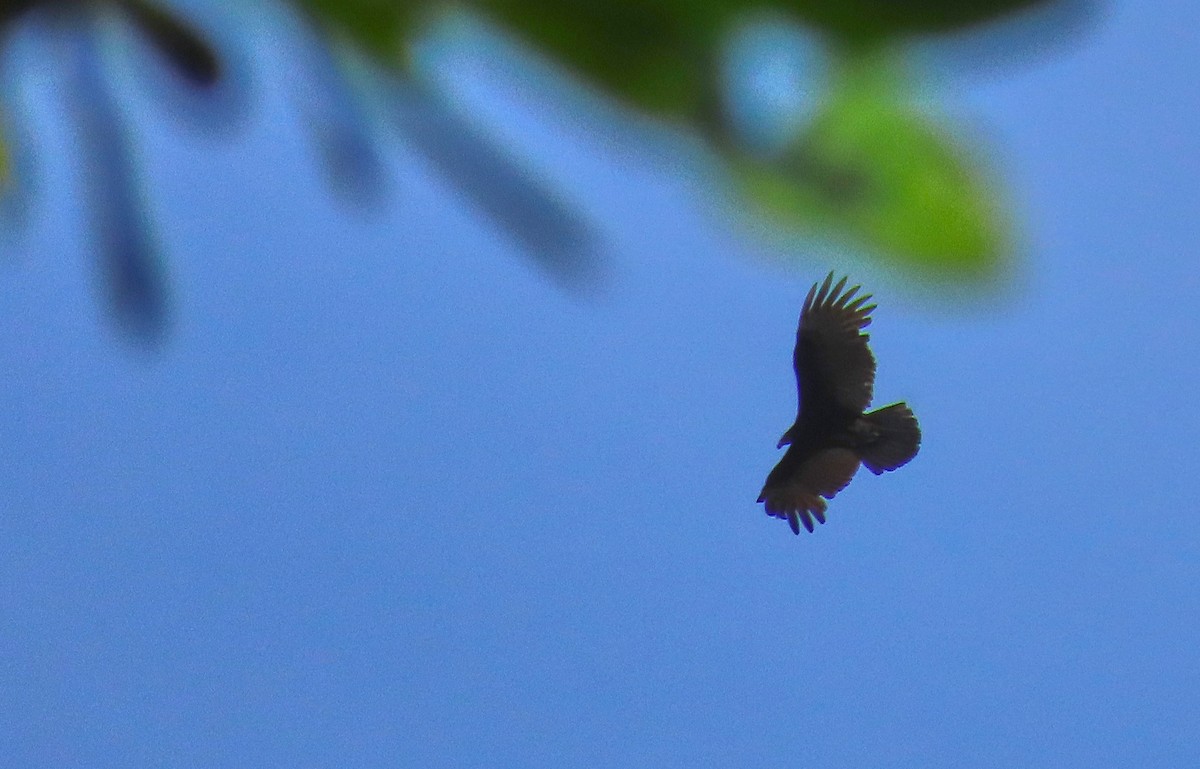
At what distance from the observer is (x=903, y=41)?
0.47 meters

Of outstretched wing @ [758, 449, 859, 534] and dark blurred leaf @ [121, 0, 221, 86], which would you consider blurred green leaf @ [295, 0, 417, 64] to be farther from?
outstretched wing @ [758, 449, 859, 534]

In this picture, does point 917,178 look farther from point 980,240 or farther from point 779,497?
point 779,497

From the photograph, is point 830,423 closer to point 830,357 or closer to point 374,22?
point 830,357

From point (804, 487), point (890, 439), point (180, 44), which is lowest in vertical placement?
point (180, 44)

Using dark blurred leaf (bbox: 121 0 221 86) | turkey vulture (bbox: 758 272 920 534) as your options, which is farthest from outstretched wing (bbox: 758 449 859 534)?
dark blurred leaf (bbox: 121 0 221 86)

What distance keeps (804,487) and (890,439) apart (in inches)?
29.5

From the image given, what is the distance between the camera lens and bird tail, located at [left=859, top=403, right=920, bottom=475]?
8.79 meters

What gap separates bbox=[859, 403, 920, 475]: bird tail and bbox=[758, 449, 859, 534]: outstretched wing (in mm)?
140

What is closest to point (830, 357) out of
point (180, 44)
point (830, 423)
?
point (830, 423)

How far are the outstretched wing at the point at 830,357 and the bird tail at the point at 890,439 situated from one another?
19.6 inches

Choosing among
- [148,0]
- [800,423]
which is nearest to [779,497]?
[800,423]

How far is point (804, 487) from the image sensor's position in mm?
8945

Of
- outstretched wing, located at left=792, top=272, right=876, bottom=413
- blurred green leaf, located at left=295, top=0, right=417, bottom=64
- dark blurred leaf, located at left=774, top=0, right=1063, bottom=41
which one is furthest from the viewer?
outstretched wing, located at left=792, top=272, right=876, bottom=413

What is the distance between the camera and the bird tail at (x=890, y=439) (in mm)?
8789
